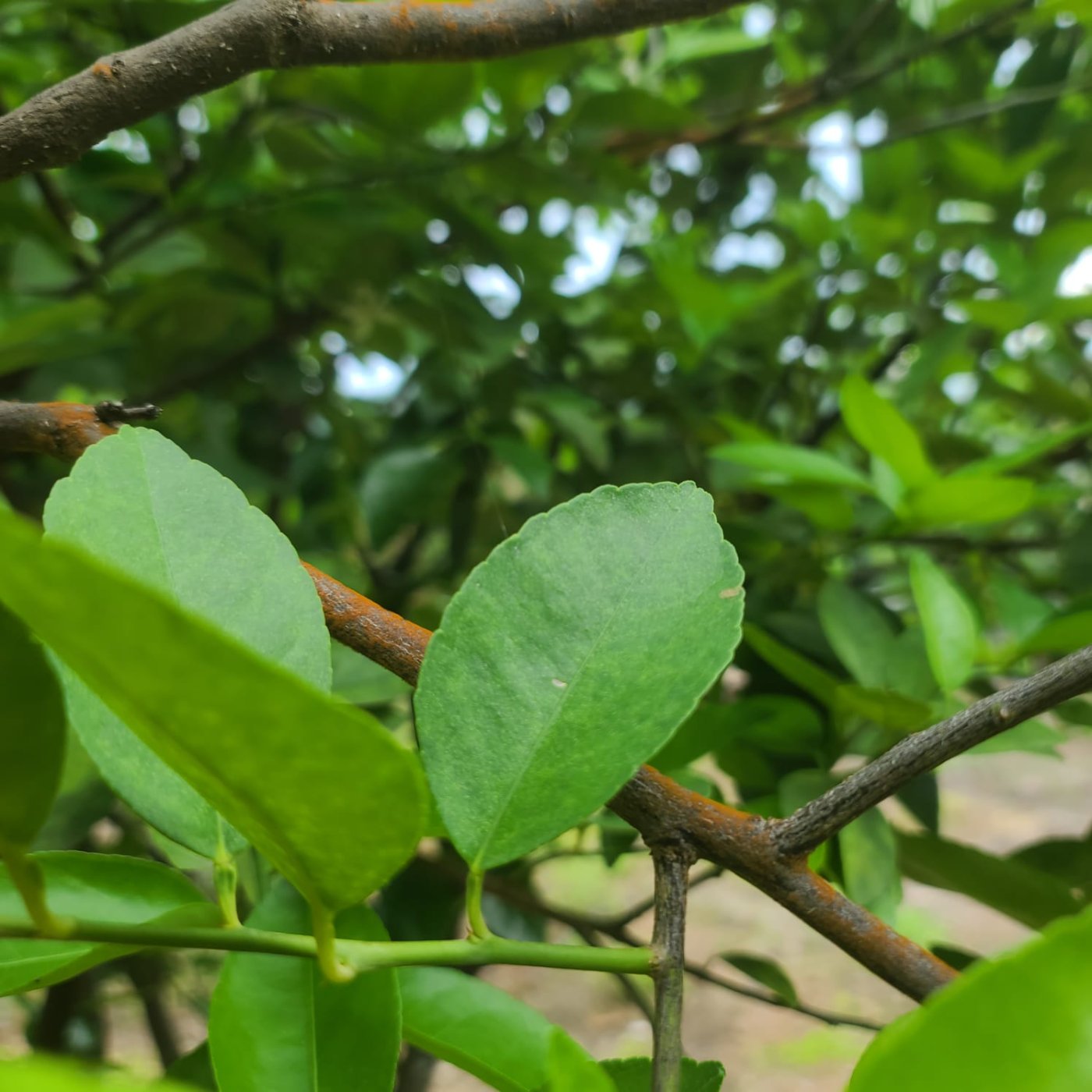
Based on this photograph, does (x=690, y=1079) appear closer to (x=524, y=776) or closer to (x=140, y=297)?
(x=524, y=776)

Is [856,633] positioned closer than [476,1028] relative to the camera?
No

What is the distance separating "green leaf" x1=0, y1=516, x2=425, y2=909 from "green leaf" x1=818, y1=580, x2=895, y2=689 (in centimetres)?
20

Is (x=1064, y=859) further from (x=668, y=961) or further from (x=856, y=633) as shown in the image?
(x=668, y=961)

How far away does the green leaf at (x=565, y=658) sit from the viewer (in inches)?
5.5

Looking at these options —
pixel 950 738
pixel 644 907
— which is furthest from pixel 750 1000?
pixel 950 738

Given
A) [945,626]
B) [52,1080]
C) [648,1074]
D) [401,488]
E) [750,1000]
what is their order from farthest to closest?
1. [750,1000]
2. [401,488]
3. [945,626]
4. [648,1074]
5. [52,1080]

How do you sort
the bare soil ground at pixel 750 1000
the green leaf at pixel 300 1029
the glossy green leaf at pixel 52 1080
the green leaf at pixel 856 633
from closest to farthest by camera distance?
1. the glossy green leaf at pixel 52 1080
2. the green leaf at pixel 300 1029
3. the green leaf at pixel 856 633
4. the bare soil ground at pixel 750 1000

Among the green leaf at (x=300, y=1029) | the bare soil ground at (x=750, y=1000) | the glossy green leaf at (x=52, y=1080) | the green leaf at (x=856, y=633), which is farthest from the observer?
the bare soil ground at (x=750, y=1000)

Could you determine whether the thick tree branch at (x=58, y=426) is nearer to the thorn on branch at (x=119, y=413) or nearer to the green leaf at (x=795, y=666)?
the thorn on branch at (x=119, y=413)

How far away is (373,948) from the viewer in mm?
141

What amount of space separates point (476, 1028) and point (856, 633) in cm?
17

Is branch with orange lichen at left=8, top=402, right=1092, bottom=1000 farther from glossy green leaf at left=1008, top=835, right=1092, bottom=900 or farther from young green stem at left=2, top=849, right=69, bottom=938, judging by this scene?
glossy green leaf at left=1008, top=835, right=1092, bottom=900

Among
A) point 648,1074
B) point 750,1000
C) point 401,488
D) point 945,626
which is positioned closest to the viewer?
point 648,1074

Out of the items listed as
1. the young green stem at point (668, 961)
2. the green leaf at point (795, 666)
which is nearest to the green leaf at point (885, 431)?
the green leaf at point (795, 666)
